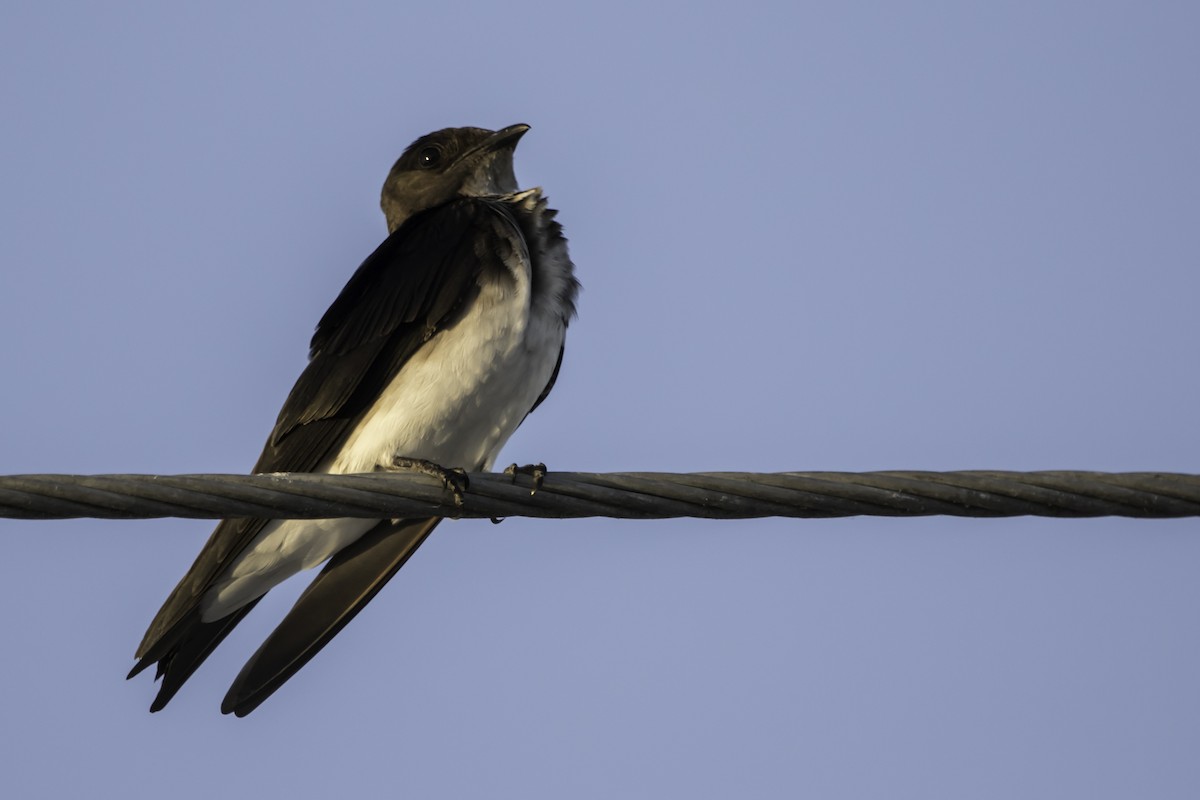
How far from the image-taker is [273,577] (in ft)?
19.3

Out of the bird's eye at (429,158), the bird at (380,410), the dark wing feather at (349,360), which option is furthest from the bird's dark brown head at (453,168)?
the dark wing feather at (349,360)

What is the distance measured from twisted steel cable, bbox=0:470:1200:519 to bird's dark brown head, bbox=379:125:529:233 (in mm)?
3672

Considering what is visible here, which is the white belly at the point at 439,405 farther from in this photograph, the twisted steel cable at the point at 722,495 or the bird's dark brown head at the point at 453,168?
the bird's dark brown head at the point at 453,168

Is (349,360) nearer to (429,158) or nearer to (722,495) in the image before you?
(429,158)

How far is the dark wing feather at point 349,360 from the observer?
544cm

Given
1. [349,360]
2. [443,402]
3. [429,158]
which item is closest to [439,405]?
[443,402]

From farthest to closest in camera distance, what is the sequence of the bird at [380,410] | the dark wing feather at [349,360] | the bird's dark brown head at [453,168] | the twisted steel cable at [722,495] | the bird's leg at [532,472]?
the bird's dark brown head at [453,168] < the bird at [380,410] < the dark wing feather at [349,360] < the bird's leg at [532,472] < the twisted steel cable at [722,495]

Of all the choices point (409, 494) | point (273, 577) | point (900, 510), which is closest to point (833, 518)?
point (900, 510)

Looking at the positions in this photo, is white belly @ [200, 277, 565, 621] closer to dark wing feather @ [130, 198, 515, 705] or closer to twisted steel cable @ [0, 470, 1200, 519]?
dark wing feather @ [130, 198, 515, 705]

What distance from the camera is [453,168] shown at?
7527mm

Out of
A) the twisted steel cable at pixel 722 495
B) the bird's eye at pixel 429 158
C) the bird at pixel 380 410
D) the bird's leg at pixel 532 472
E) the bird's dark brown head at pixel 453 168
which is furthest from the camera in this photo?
the bird's eye at pixel 429 158

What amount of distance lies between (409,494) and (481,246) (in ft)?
6.34

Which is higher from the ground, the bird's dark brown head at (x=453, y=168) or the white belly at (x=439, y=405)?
the bird's dark brown head at (x=453, y=168)

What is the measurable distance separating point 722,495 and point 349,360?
2276 millimetres
